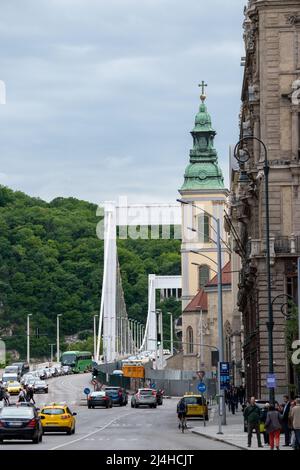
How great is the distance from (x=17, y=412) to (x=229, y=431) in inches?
528

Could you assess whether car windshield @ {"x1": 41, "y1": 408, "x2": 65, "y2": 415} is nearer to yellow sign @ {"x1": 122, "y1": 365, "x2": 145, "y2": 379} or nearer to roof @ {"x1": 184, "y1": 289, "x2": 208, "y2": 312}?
yellow sign @ {"x1": 122, "y1": 365, "x2": 145, "y2": 379}

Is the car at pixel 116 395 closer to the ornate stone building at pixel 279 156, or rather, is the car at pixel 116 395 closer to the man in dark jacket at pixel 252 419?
the ornate stone building at pixel 279 156

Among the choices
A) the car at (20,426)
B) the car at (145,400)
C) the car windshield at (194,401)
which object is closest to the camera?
the car at (20,426)

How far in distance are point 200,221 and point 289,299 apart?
11859 cm

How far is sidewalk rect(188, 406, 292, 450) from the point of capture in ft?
174

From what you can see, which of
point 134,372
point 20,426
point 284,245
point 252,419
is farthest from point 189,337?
point 252,419

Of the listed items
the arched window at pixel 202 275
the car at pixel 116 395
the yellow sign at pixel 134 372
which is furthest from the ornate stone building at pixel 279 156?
the arched window at pixel 202 275

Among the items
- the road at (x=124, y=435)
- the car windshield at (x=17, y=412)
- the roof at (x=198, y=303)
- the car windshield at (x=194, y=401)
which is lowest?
the road at (x=124, y=435)

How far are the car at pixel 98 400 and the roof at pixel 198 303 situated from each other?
77701mm

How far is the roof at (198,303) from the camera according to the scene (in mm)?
182875

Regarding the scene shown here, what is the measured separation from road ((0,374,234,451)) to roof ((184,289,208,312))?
7578cm

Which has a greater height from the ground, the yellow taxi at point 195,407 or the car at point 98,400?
the car at point 98,400

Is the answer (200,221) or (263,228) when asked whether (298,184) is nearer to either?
(263,228)
